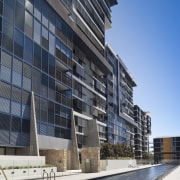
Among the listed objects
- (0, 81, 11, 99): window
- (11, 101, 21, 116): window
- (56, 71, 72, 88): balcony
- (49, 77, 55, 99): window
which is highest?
(56, 71, 72, 88): balcony

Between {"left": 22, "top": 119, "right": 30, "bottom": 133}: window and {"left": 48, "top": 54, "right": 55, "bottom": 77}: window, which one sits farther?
{"left": 48, "top": 54, "right": 55, "bottom": 77}: window

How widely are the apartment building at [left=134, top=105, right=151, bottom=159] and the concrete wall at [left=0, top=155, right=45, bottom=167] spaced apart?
317ft

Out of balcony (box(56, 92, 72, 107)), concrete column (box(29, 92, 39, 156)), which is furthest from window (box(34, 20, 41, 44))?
balcony (box(56, 92, 72, 107))

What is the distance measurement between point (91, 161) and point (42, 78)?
12678 mm

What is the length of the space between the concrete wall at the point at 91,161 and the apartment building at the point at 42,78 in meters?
4.28

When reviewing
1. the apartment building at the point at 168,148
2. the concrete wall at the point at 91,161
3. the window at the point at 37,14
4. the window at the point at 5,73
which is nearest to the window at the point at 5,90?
the window at the point at 5,73

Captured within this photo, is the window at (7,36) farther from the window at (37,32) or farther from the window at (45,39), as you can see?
the window at (45,39)

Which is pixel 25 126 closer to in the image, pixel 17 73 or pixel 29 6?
pixel 17 73

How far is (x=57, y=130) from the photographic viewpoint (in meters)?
45.2

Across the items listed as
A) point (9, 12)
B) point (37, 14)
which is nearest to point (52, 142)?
point (37, 14)

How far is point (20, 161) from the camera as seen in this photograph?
31.7 meters

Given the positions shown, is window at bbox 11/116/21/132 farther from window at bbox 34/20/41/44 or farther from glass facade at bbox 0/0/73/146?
window at bbox 34/20/41/44

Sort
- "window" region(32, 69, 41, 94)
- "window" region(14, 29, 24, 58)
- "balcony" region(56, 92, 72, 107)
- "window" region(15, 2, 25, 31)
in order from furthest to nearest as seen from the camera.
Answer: "balcony" region(56, 92, 72, 107) < "window" region(32, 69, 41, 94) < "window" region(15, 2, 25, 31) < "window" region(14, 29, 24, 58)

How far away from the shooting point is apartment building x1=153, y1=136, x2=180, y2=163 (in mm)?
188125
